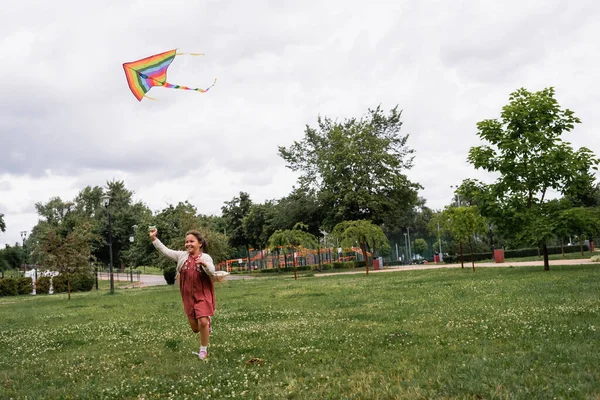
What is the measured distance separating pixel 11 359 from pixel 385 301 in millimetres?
9332

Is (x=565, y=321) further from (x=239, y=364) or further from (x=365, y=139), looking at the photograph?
(x=365, y=139)

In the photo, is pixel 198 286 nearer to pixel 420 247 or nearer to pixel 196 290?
pixel 196 290

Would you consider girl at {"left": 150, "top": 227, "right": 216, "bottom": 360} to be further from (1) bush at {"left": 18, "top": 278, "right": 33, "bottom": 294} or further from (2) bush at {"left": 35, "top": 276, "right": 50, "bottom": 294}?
(1) bush at {"left": 18, "top": 278, "right": 33, "bottom": 294}

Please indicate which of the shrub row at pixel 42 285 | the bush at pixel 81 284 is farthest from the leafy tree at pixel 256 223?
the shrub row at pixel 42 285

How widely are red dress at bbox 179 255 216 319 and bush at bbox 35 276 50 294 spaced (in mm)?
36777

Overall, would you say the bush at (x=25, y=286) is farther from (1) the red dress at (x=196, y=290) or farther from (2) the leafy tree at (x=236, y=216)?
(1) the red dress at (x=196, y=290)

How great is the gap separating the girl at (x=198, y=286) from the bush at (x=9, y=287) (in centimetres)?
3770

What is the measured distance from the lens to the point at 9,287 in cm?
3900

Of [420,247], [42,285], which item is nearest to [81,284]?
[42,285]

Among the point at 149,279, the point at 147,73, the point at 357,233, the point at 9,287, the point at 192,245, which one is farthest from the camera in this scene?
the point at 149,279

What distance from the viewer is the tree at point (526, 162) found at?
73.6 ft

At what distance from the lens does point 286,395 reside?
523cm

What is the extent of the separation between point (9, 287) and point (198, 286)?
38.3 meters

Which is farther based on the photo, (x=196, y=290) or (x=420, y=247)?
(x=420, y=247)
